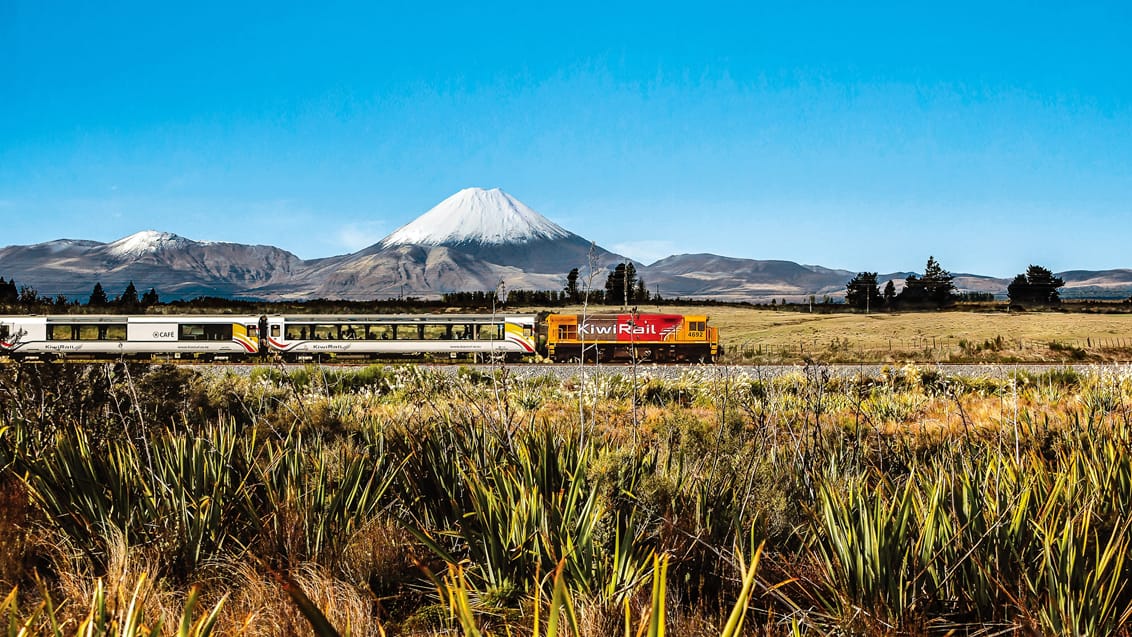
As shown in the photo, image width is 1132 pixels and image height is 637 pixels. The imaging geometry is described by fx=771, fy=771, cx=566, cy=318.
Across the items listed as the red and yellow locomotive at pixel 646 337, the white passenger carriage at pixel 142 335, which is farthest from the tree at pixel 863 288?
the white passenger carriage at pixel 142 335

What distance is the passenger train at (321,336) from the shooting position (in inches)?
1215

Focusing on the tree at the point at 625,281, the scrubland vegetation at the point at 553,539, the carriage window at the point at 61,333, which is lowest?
the carriage window at the point at 61,333

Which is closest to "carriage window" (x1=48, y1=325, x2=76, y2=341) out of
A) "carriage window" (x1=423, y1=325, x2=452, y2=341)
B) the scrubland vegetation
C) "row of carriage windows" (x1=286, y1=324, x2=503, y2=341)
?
"row of carriage windows" (x1=286, y1=324, x2=503, y2=341)

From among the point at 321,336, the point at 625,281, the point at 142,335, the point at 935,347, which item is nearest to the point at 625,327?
the point at 321,336

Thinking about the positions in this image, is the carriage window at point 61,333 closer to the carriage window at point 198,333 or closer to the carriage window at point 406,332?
the carriage window at point 198,333

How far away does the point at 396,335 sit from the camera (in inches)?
1268

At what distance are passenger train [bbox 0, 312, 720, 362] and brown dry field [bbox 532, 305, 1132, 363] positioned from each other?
3.78 m

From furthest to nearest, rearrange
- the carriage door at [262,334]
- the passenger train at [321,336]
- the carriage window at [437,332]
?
the carriage door at [262,334] → the carriage window at [437,332] → the passenger train at [321,336]

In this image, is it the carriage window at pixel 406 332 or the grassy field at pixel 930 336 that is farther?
the carriage window at pixel 406 332

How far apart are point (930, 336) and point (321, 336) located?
1261 inches

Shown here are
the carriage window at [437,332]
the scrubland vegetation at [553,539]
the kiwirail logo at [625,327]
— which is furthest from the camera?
the carriage window at [437,332]

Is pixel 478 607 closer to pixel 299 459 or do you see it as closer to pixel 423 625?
pixel 423 625

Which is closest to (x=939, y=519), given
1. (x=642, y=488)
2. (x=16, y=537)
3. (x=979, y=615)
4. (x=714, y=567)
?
(x=979, y=615)

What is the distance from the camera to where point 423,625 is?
355 cm
